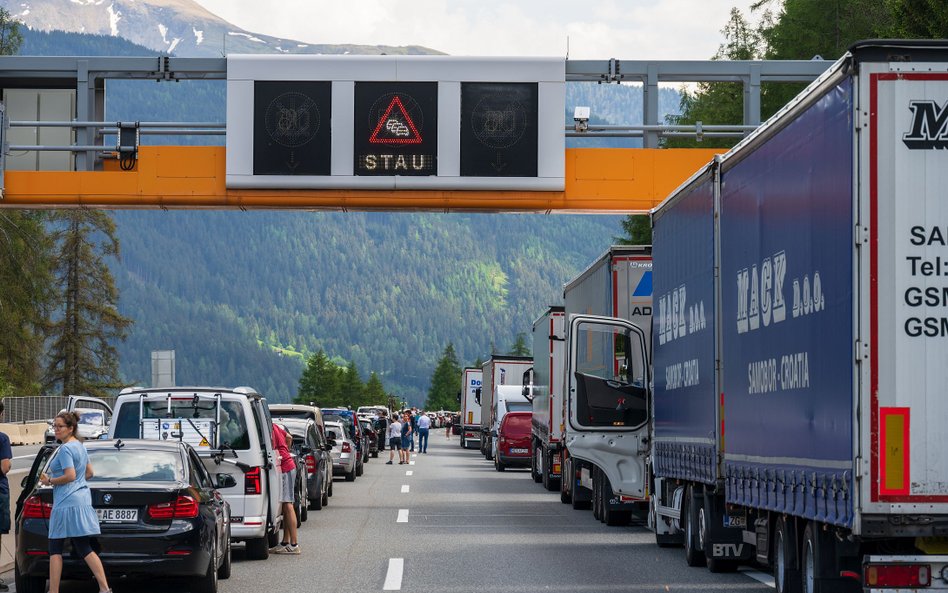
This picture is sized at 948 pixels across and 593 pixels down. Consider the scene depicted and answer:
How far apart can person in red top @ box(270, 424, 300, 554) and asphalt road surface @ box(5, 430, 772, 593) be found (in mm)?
315

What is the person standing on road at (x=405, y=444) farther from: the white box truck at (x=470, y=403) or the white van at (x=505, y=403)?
the white box truck at (x=470, y=403)

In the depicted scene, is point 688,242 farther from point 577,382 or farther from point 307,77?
point 307,77

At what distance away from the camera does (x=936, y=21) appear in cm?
2852

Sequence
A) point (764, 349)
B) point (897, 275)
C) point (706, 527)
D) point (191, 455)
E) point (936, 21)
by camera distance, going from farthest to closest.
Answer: point (936, 21) < point (706, 527) < point (191, 455) < point (764, 349) < point (897, 275)

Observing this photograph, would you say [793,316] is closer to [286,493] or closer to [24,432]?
[286,493]

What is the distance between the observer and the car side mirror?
51.0 ft

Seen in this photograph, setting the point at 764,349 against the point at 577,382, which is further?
the point at 577,382

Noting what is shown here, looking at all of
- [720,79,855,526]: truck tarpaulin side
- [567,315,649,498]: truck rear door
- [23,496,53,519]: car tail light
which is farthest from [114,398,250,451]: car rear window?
[720,79,855,526]: truck tarpaulin side

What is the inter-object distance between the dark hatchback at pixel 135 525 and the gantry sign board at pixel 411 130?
12.5 m

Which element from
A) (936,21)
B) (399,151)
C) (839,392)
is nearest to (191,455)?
(839,392)

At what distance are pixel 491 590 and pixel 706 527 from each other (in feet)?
8.72

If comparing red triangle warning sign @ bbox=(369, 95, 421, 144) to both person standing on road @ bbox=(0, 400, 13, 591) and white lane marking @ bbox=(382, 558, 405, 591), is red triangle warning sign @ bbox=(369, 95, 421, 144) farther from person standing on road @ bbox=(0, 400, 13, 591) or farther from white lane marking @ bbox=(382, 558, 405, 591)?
person standing on road @ bbox=(0, 400, 13, 591)

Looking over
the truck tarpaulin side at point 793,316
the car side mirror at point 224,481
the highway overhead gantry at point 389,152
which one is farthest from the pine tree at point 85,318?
the truck tarpaulin side at point 793,316

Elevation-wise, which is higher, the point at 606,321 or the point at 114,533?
the point at 606,321
